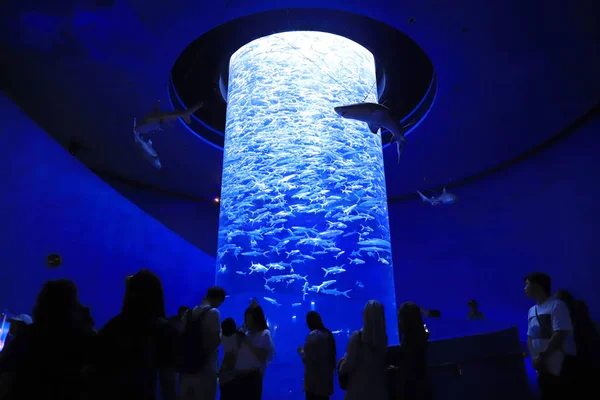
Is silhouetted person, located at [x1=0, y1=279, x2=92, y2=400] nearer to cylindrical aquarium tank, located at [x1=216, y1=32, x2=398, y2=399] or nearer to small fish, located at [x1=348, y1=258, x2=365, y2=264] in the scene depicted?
cylindrical aquarium tank, located at [x1=216, y1=32, x2=398, y2=399]

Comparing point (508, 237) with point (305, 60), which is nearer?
point (305, 60)

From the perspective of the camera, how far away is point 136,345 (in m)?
1.57

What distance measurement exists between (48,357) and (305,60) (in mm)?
5108

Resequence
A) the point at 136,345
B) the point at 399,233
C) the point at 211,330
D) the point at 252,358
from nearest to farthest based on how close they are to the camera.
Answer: the point at 136,345 < the point at 211,330 < the point at 252,358 < the point at 399,233

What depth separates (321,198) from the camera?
5.02 meters

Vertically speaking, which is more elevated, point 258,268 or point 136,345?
point 258,268

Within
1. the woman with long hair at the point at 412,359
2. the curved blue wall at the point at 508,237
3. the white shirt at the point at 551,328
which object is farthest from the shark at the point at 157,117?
the curved blue wall at the point at 508,237

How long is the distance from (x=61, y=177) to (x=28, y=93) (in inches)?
86.3

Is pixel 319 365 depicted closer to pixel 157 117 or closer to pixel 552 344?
pixel 552 344

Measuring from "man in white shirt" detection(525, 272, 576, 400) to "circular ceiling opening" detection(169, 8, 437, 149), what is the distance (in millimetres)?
4344

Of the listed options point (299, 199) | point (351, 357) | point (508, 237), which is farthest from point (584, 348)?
point (508, 237)

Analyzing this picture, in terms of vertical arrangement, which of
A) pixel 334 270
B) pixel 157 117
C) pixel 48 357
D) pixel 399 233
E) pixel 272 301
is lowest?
pixel 48 357

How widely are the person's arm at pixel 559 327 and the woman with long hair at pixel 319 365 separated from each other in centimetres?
146

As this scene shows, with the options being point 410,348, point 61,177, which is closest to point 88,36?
point 61,177
